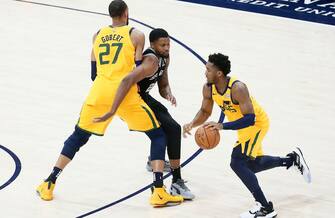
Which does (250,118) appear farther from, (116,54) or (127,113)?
(116,54)

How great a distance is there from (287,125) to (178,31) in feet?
12.9

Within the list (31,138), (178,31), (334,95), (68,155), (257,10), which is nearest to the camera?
(68,155)

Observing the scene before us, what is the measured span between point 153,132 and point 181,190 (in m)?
0.66

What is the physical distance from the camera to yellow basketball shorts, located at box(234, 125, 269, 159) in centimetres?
727

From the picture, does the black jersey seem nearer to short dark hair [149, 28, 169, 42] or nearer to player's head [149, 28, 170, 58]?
player's head [149, 28, 170, 58]

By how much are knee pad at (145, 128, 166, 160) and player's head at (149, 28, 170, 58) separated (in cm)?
75

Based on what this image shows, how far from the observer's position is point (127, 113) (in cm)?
734

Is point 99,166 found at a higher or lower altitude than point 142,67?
lower

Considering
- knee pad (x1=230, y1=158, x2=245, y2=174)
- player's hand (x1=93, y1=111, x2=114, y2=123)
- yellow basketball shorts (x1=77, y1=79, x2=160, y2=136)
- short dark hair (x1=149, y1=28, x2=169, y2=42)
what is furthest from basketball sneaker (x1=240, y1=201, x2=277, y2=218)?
short dark hair (x1=149, y1=28, x2=169, y2=42)

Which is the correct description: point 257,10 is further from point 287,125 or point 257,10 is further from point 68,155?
point 68,155

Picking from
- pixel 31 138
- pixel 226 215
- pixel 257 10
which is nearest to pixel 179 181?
pixel 226 215

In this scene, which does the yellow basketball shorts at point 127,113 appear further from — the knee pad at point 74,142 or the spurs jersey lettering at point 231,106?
the spurs jersey lettering at point 231,106

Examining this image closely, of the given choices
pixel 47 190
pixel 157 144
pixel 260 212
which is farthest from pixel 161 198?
pixel 47 190

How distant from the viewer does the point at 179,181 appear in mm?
7715
